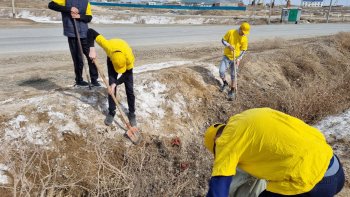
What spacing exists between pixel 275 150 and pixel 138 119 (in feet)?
10.7

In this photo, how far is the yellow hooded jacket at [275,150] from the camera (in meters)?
2.00

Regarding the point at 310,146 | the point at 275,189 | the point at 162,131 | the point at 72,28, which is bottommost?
the point at 162,131

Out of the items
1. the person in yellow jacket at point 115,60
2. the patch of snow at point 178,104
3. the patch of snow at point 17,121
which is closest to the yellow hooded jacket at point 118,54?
the person in yellow jacket at point 115,60

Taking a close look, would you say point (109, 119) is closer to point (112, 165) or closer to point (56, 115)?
point (56, 115)

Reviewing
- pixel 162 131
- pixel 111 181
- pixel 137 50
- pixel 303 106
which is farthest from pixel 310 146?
pixel 137 50

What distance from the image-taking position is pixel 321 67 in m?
9.18

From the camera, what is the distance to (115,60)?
13.4ft

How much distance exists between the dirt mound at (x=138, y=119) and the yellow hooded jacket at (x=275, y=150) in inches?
51.6

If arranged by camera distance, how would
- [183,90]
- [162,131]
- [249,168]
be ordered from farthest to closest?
[183,90] → [162,131] → [249,168]

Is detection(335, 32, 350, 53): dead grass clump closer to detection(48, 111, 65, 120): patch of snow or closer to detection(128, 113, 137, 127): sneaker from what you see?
detection(128, 113, 137, 127): sneaker

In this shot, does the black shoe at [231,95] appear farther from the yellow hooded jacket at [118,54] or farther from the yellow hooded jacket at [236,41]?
the yellow hooded jacket at [118,54]

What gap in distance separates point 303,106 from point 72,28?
173 inches

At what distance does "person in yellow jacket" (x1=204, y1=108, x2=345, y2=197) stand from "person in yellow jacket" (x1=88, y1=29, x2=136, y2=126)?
7.52 ft

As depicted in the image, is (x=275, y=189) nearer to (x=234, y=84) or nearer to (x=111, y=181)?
(x=111, y=181)
